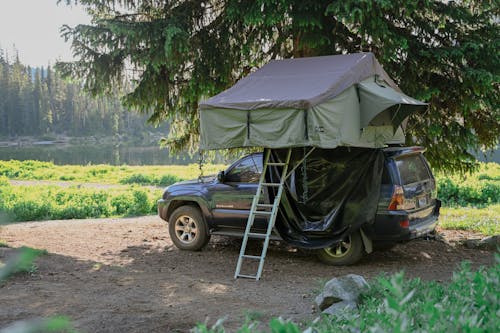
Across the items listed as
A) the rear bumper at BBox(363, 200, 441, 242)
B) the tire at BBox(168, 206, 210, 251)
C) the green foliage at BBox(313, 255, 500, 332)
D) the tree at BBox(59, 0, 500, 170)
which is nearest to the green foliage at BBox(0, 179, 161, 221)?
the tree at BBox(59, 0, 500, 170)

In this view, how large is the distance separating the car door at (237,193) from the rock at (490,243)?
175 inches

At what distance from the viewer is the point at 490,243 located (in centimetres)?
1075

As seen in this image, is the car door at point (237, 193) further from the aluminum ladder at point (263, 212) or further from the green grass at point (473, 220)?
the green grass at point (473, 220)

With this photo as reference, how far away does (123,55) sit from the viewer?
11734mm

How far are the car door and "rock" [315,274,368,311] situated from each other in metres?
3.49

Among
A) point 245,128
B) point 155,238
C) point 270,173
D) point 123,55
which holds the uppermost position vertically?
point 123,55

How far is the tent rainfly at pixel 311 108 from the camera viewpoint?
329 inches

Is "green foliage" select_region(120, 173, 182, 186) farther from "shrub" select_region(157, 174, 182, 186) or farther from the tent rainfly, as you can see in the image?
the tent rainfly

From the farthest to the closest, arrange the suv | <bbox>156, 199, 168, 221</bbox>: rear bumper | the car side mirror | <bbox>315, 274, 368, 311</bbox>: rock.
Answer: <bbox>156, 199, 168, 221</bbox>: rear bumper, the car side mirror, the suv, <bbox>315, 274, 368, 311</bbox>: rock

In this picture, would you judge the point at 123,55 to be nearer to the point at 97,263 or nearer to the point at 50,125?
the point at 97,263

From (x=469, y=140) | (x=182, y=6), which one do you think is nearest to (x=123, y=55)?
(x=182, y=6)

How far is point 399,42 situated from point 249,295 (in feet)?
17.3

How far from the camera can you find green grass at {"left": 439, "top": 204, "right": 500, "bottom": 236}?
12402 mm

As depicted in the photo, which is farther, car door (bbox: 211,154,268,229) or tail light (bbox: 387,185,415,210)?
car door (bbox: 211,154,268,229)
